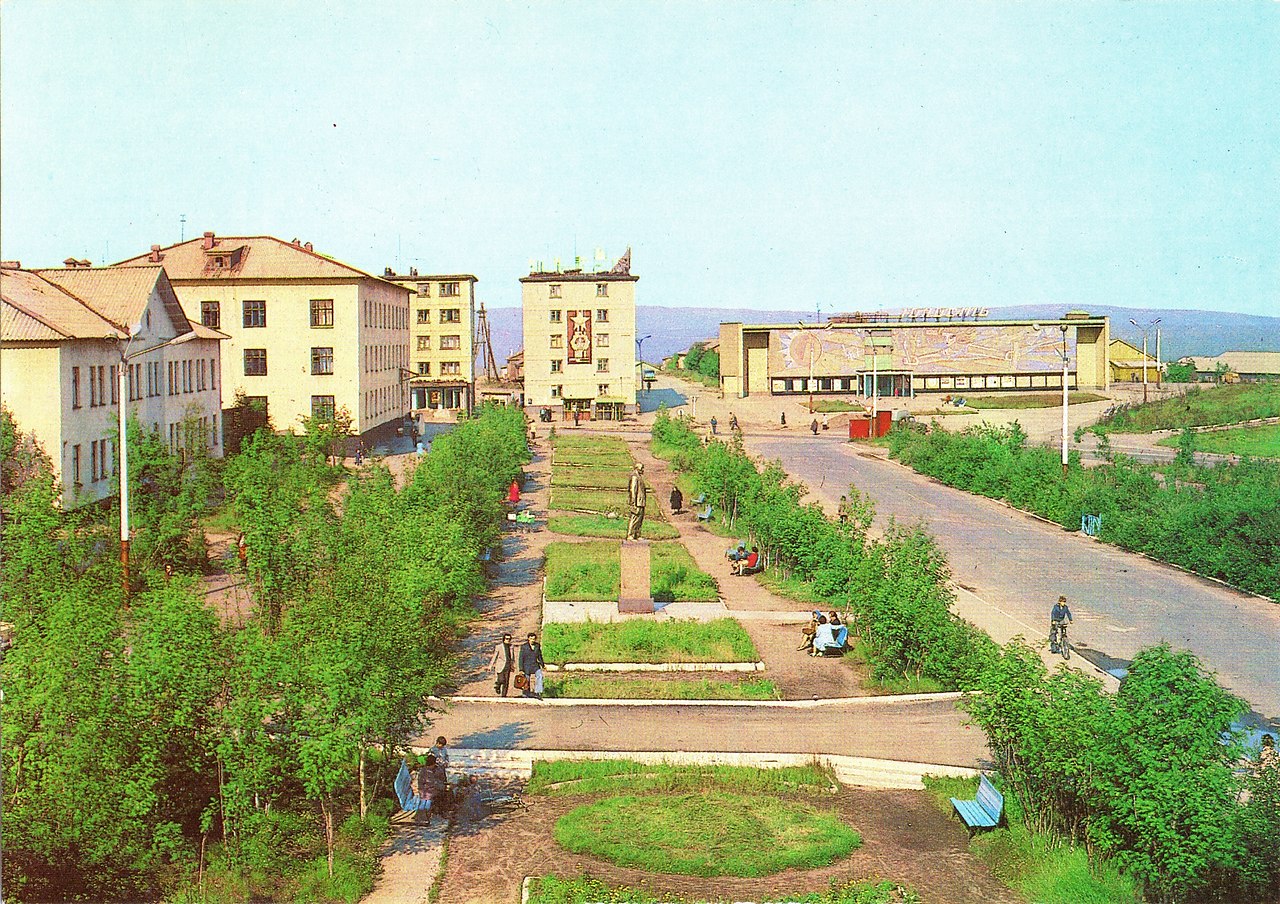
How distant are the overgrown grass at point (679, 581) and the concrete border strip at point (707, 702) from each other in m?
6.73

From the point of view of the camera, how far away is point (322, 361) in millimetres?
49438

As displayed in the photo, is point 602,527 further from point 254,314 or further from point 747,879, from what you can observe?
point 747,879

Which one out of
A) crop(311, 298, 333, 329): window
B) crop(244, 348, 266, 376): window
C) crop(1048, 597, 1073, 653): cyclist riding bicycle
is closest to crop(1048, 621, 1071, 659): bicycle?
crop(1048, 597, 1073, 653): cyclist riding bicycle

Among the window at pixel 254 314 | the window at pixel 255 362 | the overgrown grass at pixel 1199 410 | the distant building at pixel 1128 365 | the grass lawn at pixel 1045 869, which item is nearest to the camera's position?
the grass lawn at pixel 1045 869

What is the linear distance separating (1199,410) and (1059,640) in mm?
47700

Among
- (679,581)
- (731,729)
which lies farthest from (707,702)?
(679,581)

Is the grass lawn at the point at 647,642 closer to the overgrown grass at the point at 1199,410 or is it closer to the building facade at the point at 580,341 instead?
the overgrown grass at the point at 1199,410

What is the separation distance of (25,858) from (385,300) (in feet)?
156

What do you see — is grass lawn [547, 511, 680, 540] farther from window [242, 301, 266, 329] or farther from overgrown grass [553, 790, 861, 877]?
overgrown grass [553, 790, 861, 877]

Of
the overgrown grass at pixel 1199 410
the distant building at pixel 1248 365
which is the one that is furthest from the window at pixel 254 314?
the distant building at pixel 1248 365

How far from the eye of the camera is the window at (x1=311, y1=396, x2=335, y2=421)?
47.7m

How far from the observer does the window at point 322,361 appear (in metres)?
49.2

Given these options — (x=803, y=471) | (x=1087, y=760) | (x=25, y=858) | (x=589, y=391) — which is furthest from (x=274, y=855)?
(x=589, y=391)

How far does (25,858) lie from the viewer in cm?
1013
